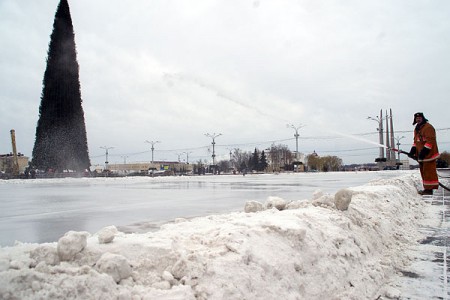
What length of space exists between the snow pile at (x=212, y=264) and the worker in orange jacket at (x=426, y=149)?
3118 millimetres

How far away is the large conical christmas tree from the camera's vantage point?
141ft

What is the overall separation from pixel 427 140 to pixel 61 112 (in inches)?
1728

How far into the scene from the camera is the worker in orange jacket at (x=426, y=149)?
23.8 feet

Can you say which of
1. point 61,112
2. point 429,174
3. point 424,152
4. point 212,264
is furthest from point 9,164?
point 212,264

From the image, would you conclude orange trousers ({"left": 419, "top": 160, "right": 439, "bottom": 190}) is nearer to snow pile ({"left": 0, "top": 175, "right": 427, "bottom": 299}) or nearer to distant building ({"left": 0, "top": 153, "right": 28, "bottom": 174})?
snow pile ({"left": 0, "top": 175, "right": 427, "bottom": 299})

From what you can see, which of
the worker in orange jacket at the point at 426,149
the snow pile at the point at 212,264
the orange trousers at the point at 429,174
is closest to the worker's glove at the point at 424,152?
the worker in orange jacket at the point at 426,149

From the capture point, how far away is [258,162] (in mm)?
101750

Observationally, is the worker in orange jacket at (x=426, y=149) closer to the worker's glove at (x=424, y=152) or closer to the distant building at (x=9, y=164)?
the worker's glove at (x=424, y=152)

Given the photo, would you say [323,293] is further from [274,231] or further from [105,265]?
[105,265]

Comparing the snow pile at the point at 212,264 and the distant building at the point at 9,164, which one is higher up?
Result: the distant building at the point at 9,164

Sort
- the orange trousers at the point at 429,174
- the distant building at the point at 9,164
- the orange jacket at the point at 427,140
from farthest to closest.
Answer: the distant building at the point at 9,164 < the orange trousers at the point at 429,174 < the orange jacket at the point at 427,140

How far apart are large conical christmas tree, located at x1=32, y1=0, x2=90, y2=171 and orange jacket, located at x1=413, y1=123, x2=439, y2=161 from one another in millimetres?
43068

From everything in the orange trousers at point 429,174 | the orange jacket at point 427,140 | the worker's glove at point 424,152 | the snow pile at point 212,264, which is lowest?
the snow pile at point 212,264

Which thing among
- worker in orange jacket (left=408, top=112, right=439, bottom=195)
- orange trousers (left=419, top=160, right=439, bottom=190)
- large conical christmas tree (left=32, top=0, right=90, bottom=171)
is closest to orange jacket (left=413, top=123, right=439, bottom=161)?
worker in orange jacket (left=408, top=112, right=439, bottom=195)
